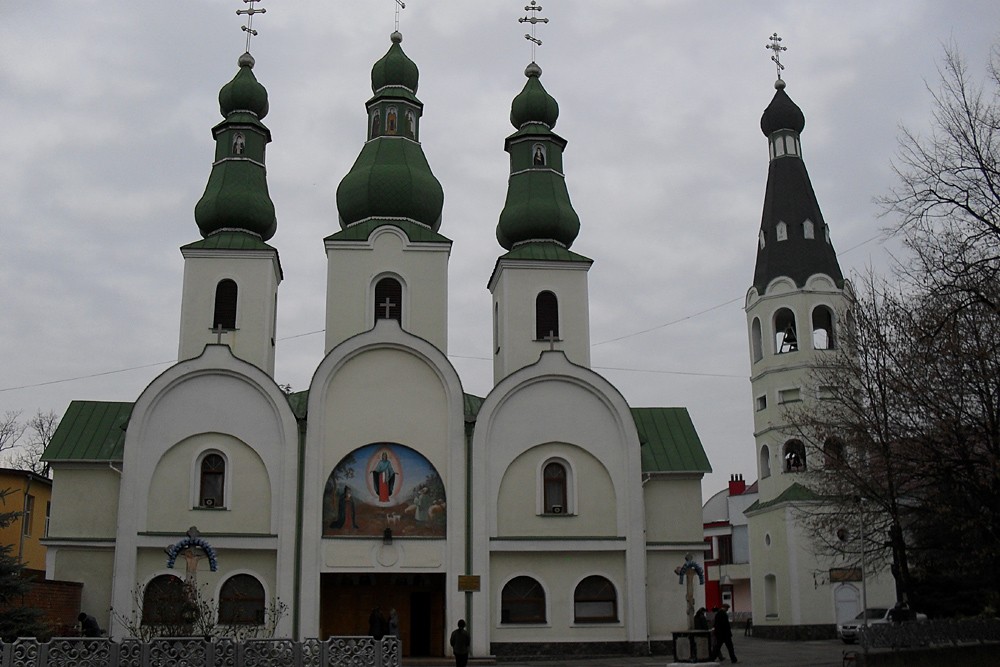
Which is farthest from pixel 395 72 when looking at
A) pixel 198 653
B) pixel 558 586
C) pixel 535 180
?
pixel 198 653

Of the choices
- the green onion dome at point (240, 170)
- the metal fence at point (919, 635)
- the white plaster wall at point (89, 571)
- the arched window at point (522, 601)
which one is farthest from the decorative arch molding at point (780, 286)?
the white plaster wall at point (89, 571)

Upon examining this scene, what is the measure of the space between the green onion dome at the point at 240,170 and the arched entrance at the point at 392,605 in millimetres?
9797

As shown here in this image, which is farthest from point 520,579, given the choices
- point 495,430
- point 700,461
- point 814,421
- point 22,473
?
point 22,473

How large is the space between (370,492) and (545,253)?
8.39 meters

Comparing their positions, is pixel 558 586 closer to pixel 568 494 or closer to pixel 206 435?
pixel 568 494

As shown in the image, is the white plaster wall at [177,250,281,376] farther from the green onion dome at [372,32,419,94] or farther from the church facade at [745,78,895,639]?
the church facade at [745,78,895,639]

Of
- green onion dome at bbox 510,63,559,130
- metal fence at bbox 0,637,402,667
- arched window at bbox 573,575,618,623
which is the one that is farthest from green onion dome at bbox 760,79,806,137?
metal fence at bbox 0,637,402,667

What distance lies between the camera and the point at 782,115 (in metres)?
36.8

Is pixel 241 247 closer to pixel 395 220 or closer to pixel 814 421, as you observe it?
pixel 395 220

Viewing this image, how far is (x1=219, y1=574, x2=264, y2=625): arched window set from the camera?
24203mm

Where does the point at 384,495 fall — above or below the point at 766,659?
above

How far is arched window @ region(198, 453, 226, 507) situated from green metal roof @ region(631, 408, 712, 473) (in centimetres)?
1011

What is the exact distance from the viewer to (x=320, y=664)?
1495 centimetres

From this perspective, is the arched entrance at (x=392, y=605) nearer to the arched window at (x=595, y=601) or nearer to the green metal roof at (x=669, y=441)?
the arched window at (x=595, y=601)
